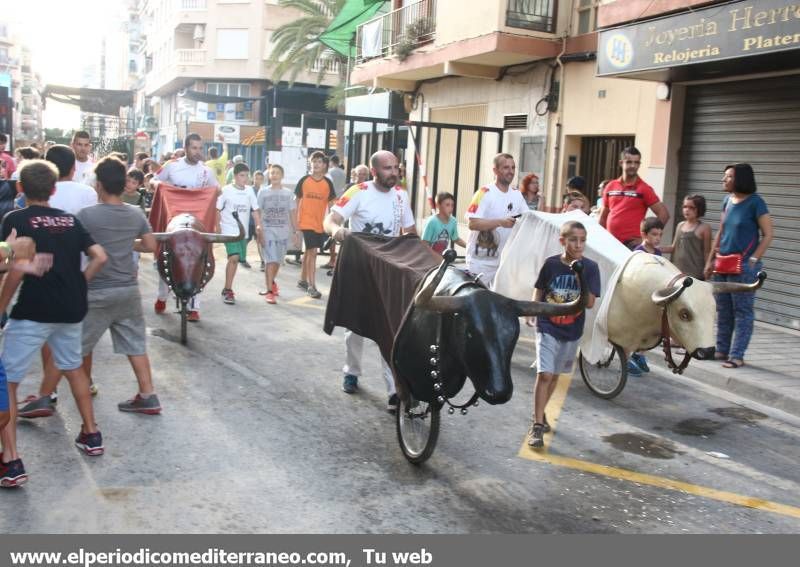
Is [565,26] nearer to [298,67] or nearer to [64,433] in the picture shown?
[64,433]

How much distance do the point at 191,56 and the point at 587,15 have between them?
37.7 meters

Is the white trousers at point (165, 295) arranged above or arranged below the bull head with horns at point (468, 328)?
below

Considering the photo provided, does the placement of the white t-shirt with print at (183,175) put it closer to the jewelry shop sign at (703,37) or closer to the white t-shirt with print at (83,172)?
the white t-shirt with print at (83,172)

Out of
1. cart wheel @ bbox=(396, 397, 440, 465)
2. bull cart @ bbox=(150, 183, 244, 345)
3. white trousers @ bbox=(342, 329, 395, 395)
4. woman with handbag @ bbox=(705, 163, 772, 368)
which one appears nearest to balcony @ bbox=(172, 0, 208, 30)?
bull cart @ bbox=(150, 183, 244, 345)

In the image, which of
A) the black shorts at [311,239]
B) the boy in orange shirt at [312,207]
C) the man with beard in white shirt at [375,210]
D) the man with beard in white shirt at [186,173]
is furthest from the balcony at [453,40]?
the man with beard in white shirt at [375,210]

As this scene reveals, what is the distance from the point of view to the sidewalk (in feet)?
23.5

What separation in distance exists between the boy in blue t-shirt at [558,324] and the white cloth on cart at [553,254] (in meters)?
0.84

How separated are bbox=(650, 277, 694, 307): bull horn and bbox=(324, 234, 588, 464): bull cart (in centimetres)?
170

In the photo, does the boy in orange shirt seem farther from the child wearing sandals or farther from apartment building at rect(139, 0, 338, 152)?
apartment building at rect(139, 0, 338, 152)

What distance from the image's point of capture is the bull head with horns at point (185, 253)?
7840 millimetres

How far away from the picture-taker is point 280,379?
6.93 metres

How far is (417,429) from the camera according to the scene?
5039 mm

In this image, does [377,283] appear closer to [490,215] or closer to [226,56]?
[490,215]

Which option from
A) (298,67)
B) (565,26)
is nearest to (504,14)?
(565,26)
